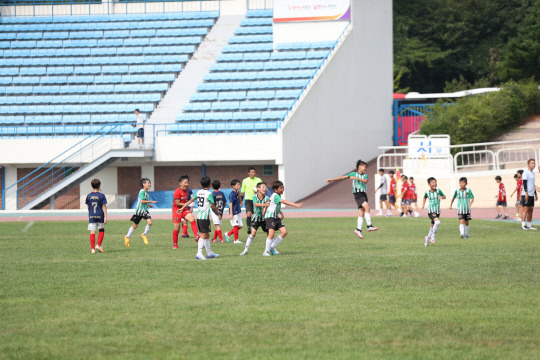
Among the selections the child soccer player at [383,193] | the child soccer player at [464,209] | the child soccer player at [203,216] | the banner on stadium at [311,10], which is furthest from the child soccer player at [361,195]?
the banner on stadium at [311,10]

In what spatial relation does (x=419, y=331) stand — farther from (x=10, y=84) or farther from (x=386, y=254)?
(x=10, y=84)

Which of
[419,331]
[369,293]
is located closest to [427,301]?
[369,293]

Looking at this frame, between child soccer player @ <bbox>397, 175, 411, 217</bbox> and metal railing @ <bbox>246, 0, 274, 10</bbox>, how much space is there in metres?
19.9

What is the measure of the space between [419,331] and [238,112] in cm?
3320

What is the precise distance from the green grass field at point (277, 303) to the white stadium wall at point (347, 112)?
2203 centimetres

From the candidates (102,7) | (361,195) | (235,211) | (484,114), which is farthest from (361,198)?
(102,7)

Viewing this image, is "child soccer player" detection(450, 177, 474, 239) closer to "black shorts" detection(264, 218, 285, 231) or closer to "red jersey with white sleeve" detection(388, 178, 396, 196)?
"black shorts" detection(264, 218, 285, 231)

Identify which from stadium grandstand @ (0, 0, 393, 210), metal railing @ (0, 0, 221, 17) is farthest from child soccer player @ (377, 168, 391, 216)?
metal railing @ (0, 0, 221, 17)

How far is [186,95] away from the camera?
142 ft

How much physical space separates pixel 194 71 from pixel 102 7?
360 inches

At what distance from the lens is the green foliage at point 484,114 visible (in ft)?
140

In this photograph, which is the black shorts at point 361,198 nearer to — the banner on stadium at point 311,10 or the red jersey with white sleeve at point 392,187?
the red jersey with white sleeve at point 392,187

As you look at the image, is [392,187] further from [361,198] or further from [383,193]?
[361,198]

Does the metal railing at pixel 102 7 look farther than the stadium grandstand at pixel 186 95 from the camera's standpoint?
Yes
